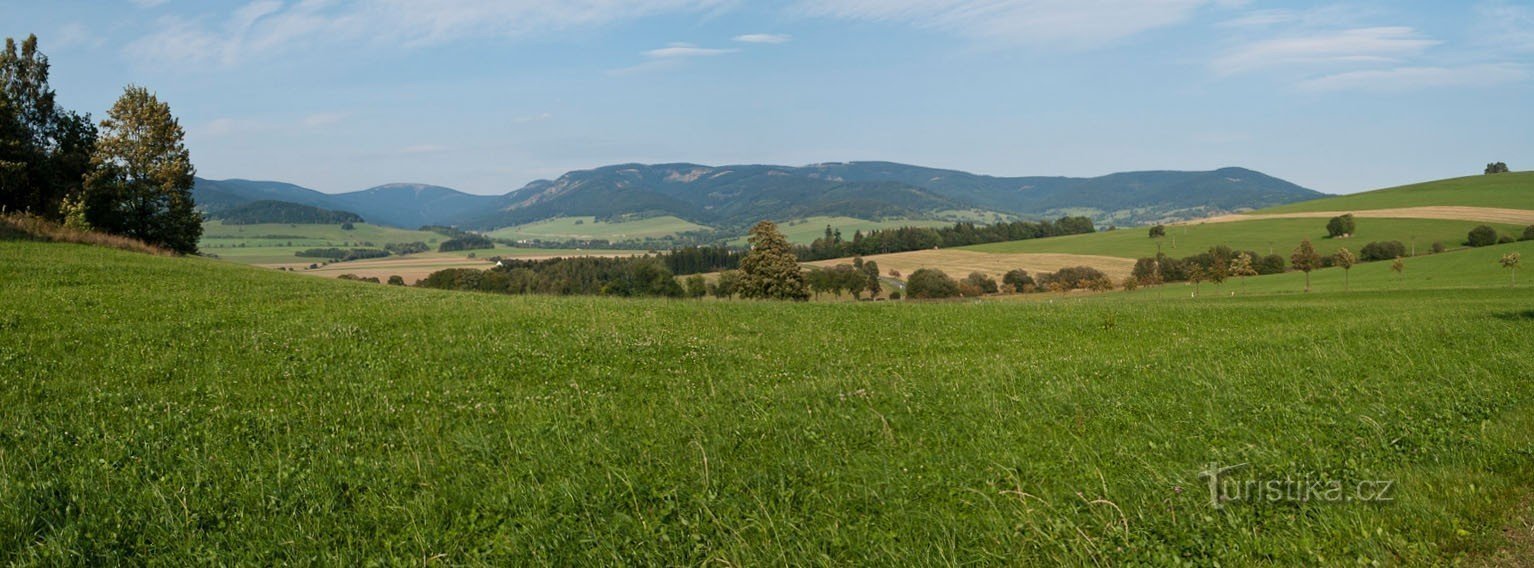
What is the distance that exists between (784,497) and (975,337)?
43.9 ft

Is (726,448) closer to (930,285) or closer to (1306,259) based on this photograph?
(1306,259)

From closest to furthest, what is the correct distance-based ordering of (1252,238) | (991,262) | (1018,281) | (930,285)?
(930,285) → (1018,281) → (1252,238) → (991,262)

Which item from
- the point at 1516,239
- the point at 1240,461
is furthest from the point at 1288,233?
the point at 1240,461

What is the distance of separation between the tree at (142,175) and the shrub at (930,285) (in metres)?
73.9

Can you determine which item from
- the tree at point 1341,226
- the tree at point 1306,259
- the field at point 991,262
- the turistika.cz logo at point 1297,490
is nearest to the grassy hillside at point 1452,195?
the tree at point 1341,226

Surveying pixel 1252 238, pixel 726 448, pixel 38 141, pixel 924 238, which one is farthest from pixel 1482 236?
pixel 38 141

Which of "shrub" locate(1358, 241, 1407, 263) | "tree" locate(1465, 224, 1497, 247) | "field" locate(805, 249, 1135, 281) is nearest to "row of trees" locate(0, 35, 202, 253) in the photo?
"field" locate(805, 249, 1135, 281)

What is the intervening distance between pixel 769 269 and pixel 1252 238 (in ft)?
324

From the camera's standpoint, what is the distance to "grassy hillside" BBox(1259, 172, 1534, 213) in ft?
419

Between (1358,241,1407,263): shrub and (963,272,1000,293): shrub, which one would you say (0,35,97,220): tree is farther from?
(1358,241,1407,263): shrub

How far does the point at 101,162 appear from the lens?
44844mm

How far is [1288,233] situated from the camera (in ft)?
404

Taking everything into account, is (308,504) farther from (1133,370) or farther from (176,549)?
(1133,370)

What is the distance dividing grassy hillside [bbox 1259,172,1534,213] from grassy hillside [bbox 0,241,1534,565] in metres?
156
